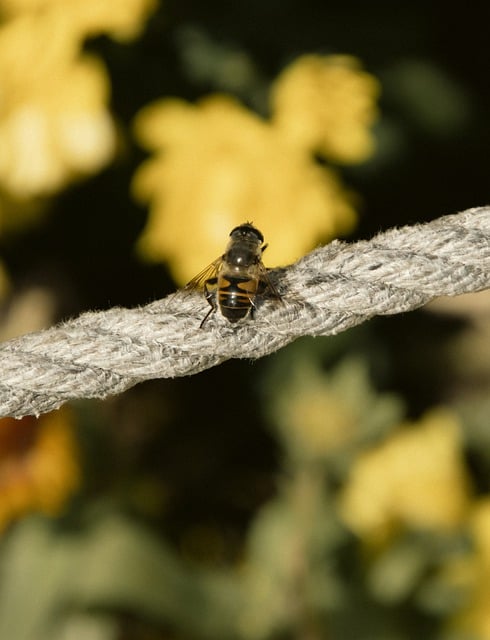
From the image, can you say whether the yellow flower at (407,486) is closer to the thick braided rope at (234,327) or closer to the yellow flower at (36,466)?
the yellow flower at (36,466)

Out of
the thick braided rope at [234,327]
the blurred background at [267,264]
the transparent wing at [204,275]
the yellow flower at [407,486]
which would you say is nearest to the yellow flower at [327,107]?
the blurred background at [267,264]

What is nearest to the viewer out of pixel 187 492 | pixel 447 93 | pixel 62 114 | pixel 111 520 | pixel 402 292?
pixel 402 292

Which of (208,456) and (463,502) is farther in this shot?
(208,456)

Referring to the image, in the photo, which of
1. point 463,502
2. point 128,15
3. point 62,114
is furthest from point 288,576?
point 128,15

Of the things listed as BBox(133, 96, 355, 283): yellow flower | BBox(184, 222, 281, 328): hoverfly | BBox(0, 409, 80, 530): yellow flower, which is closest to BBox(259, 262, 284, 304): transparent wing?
BBox(184, 222, 281, 328): hoverfly

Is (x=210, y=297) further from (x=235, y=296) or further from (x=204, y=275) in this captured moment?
(x=204, y=275)

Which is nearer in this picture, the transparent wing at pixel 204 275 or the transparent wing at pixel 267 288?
the transparent wing at pixel 267 288

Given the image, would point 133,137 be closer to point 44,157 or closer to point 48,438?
point 44,157
